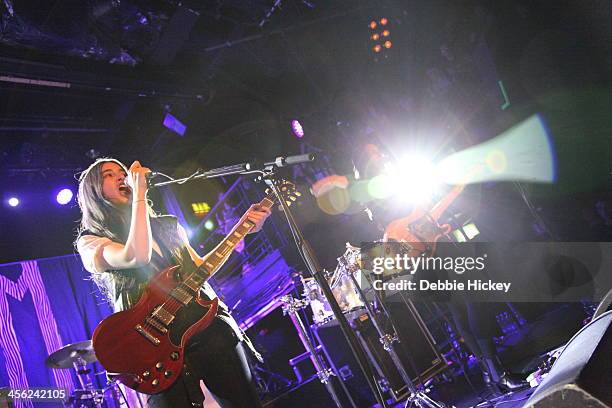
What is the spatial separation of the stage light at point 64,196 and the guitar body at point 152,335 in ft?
15.9

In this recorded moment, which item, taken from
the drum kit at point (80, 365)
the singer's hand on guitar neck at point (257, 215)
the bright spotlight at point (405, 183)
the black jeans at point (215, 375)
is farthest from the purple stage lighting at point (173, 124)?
the black jeans at point (215, 375)

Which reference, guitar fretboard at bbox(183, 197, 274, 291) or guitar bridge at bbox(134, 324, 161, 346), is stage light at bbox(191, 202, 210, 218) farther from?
guitar bridge at bbox(134, 324, 161, 346)

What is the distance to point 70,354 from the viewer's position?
4.59 meters

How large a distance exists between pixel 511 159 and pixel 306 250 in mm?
6650

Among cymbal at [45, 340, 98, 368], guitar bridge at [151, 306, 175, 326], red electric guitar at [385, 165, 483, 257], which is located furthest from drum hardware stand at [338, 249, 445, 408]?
cymbal at [45, 340, 98, 368]

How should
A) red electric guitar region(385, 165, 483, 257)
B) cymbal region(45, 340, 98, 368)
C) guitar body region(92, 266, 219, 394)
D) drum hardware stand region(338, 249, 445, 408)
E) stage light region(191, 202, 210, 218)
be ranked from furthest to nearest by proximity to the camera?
stage light region(191, 202, 210, 218) < red electric guitar region(385, 165, 483, 257) < cymbal region(45, 340, 98, 368) < drum hardware stand region(338, 249, 445, 408) < guitar body region(92, 266, 219, 394)

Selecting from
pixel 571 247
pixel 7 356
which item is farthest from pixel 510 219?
pixel 7 356

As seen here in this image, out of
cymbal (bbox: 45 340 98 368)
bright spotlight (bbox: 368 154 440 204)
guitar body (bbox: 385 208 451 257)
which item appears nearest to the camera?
cymbal (bbox: 45 340 98 368)

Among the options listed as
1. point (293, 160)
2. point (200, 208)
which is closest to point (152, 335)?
point (293, 160)

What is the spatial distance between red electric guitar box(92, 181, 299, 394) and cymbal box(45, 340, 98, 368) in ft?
9.52

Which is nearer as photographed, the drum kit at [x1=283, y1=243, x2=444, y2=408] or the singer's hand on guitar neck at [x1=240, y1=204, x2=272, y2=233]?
the singer's hand on guitar neck at [x1=240, y1=204, x2=272, y2=233]

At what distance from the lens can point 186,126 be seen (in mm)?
7117

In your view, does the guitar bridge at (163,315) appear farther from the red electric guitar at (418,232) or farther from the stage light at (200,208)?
the stage light at (200,208)

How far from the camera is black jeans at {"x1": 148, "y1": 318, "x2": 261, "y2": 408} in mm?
2119
